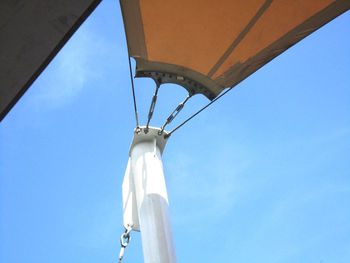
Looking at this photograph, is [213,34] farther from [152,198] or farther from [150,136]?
[152,198]

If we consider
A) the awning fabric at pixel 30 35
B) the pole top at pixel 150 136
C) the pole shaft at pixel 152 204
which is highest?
the pole top at pixel 150 136

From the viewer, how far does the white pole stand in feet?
13.5

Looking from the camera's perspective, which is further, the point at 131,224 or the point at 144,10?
the point at 131,224

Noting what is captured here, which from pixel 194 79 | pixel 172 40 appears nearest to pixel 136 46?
pixel 172 40

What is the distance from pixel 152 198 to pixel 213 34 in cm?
197

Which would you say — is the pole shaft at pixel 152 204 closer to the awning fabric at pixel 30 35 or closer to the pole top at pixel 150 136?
the pole top at pixel 150 136

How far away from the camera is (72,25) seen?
4.51ft

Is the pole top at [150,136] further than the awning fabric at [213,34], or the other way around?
the pole top at [150,136]

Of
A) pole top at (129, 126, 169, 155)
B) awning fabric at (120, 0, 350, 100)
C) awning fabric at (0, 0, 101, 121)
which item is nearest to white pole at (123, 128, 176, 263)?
pole top at (129, 126, 169, 155)

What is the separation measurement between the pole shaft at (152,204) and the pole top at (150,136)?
0.05 meters

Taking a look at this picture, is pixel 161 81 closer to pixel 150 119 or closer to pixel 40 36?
pixel 150 119

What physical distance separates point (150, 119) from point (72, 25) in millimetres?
3465

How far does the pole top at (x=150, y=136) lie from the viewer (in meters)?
4.93

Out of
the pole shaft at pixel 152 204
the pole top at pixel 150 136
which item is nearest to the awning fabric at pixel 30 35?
the pole shaft at pixel 152 204
